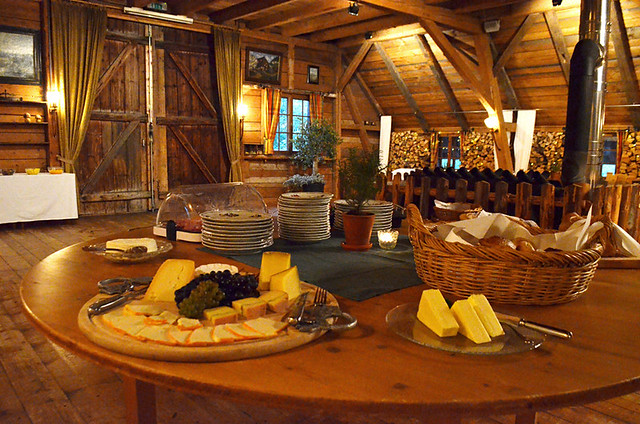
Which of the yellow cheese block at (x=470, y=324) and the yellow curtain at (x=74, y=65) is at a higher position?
the yellow curtain at (x=74, y=65)

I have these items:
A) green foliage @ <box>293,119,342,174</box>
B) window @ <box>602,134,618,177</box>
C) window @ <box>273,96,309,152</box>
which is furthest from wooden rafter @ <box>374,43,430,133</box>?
window @ <box>602,134,618,177</box>

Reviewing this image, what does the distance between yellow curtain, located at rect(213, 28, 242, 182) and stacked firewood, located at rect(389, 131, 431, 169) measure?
149 inches

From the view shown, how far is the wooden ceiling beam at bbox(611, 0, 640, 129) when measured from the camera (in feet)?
23.8

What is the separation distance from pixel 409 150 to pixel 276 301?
10.6 m

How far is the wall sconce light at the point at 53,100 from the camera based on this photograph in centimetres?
709

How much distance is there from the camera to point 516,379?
2.69ft

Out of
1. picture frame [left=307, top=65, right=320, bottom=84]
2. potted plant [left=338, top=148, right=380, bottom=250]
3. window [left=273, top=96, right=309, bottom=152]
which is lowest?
potted plant [left=338, top=148, right=380, bottom=250]

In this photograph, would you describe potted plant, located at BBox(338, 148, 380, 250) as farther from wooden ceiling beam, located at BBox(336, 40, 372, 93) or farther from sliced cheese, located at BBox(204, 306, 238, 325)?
wooden ceiling beam, located at BBox(336, 40, 372, 93)

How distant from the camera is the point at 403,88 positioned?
34.6 ft

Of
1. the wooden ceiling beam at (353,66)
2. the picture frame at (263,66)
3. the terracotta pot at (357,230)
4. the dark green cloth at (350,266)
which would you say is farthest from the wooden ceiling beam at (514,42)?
the terracotta pot at (357,230)

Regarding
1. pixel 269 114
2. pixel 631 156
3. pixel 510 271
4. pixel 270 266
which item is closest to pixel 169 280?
pixel 270 266

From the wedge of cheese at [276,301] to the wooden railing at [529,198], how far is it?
9.80 feet

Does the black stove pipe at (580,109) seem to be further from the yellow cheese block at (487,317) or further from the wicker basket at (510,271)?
the yellow cheese block at (487,317)

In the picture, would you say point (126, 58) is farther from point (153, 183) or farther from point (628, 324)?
point (628, 324)
